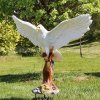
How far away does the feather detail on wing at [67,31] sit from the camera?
10.1 m

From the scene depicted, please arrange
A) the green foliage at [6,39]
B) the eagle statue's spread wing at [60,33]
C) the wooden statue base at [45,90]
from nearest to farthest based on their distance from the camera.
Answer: the wooden statue base at [45,90], the eagle statue's spread wing at [60,33], the green foliage at [6,39]

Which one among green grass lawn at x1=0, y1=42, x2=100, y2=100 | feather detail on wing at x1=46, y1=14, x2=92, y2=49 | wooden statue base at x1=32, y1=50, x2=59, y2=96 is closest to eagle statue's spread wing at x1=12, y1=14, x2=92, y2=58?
feather detail on wing at x1=46, y1=14, x2=92, y2=49

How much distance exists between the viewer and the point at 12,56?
41.2 metres

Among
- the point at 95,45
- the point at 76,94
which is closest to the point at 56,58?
the point at 76,94

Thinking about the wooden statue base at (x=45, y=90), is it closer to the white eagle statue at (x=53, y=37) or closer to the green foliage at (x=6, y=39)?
the white eagle statue at (x=53, y=37)

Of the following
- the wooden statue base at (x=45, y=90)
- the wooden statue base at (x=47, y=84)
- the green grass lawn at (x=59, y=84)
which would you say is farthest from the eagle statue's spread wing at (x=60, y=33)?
the green grass lawn at (x=59, y=84)

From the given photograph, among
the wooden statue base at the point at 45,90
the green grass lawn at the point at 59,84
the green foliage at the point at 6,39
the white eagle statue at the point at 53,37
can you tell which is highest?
the green foliage at the point at 6,39

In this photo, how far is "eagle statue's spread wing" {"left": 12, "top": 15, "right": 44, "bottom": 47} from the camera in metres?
10.4

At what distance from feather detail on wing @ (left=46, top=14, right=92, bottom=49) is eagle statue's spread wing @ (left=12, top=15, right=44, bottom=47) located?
0.25m

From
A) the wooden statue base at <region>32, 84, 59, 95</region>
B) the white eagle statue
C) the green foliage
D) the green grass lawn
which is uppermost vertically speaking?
the green foliage

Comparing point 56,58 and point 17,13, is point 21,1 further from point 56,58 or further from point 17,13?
point 56,58

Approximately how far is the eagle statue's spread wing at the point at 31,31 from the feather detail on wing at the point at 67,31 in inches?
9.9

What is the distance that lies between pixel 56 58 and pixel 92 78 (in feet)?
31.0

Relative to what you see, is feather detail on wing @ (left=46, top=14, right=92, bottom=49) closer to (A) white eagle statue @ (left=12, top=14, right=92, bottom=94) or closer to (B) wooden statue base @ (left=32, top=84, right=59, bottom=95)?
(A) white eagle statue @ (left=12, top=14, right=92, bottom=94)
